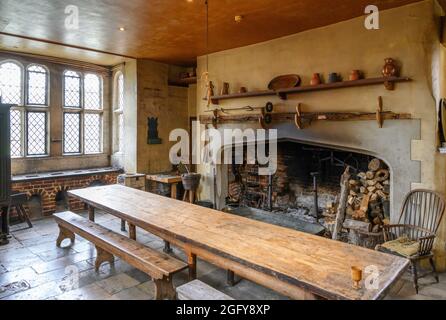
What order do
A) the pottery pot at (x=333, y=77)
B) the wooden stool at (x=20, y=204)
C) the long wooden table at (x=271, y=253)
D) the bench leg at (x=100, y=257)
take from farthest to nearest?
the wooden stool at (x=20, y=204)
the pottery pot at (x=333, y=77)
the bench leg at (x=100, y=257)
the long wooden table at (x=271, y=253)

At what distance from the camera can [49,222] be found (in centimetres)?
516

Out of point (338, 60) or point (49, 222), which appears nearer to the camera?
point (338, 60)

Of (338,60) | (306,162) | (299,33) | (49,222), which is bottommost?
(49,222)

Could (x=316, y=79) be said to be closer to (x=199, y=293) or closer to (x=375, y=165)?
(x=375, y=165)

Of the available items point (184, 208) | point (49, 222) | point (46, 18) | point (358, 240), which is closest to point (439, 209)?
point (358, 240)

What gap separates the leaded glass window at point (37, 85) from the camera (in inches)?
225

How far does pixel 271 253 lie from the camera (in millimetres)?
2100

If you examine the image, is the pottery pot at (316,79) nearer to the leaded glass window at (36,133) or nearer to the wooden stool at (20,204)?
the wooden stool at (20,204)

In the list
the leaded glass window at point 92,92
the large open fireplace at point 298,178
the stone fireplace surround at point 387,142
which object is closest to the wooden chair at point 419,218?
the stone fireplace surround at point 387,142

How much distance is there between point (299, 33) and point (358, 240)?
2.86m

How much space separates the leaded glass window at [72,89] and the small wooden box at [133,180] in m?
1.81

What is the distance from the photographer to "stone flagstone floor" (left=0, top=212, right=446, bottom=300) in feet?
9.36

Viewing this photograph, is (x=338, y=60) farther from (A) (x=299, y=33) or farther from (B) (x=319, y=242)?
(B) (x=319, y=242)

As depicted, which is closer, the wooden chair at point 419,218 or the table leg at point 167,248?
the wooden chair at point 419,218
